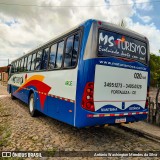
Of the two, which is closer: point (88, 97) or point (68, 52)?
point (88, 97)

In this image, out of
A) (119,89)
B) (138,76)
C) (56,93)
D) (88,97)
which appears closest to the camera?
(88,97)

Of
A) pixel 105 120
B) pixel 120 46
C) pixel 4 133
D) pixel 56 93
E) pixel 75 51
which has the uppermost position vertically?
pixel 120 46

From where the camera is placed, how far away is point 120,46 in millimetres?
5707

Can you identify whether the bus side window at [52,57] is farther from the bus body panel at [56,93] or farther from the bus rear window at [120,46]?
the bus rear window at [120,46]

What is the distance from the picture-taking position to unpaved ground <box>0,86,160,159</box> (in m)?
5.33

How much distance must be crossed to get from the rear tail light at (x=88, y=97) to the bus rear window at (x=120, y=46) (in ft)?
2.93

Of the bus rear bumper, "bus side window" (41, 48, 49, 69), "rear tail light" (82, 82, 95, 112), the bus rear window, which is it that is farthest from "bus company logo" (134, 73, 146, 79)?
"bus side window" (41, 48, 49, 69)

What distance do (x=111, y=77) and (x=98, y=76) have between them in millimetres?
482

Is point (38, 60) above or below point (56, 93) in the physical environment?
above

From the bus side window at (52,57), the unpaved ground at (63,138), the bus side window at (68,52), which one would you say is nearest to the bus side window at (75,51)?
the bus side window at (68,52)

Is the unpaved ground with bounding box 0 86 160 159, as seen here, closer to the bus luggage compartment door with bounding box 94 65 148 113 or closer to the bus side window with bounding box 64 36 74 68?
the bus luggage compartment door with bounding box 94 65 148 113

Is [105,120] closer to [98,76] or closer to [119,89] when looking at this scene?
[119,89]

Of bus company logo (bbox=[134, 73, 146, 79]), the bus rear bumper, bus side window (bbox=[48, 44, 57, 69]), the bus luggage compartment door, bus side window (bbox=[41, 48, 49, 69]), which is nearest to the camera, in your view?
the bus rear bumper

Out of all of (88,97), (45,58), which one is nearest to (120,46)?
(88,97)
